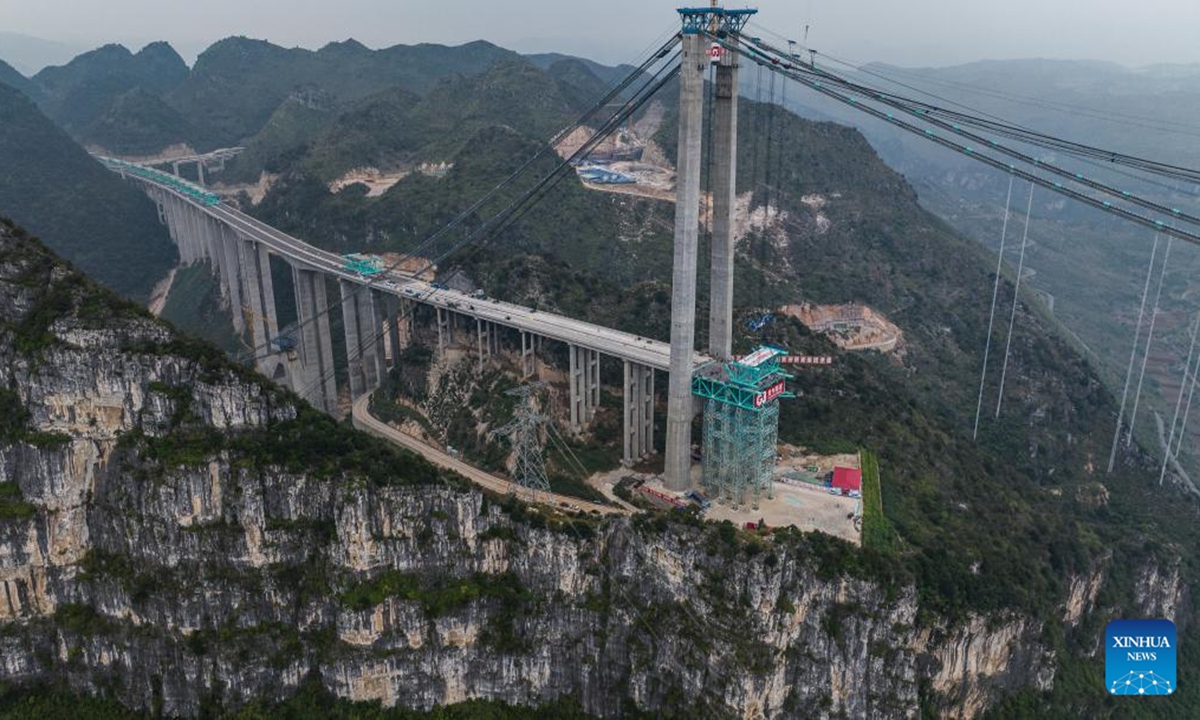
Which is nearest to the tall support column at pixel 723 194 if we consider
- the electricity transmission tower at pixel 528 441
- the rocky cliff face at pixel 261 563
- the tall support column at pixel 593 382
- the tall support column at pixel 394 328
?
the tall support column at pixel 593 382

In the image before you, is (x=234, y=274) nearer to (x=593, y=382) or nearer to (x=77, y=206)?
(x=77, y=206)

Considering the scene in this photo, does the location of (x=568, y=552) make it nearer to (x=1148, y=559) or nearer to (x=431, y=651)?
(x=431, y=651)

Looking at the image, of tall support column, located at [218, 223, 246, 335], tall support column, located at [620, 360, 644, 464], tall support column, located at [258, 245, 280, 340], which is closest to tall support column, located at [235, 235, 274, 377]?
tall support column, located at [258, 245, 280, 340]

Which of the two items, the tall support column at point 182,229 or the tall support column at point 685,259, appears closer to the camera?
the tall support column at point 685,259

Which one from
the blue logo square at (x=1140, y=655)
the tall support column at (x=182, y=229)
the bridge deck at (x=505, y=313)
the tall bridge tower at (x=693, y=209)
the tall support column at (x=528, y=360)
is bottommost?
the blue logo square at (x=1140, y=655)

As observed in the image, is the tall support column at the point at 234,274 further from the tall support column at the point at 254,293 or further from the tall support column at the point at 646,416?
the tall support column at the point at 646,416

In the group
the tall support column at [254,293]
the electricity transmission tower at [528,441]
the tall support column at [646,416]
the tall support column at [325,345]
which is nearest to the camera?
the electricity transmission tower at [528,441]
